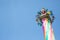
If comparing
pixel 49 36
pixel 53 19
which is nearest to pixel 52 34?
pixel 49 36

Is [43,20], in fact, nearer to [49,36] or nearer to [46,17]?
[46,17]

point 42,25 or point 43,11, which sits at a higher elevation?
point 43,11

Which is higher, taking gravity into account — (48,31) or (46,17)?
(46,17)

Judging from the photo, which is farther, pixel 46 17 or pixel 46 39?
pixel 46 17

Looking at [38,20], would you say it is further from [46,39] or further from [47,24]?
[46,39]

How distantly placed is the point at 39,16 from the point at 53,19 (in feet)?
4.12

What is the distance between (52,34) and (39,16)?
2.10 meters

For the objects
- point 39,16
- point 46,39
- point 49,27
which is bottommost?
→ point 46,39

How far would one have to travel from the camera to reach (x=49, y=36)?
16.2m

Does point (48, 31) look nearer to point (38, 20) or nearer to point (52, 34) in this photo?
point (52, 34)

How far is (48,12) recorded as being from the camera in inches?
683

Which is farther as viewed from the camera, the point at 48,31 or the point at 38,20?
the point at 38,20

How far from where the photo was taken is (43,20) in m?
17.4

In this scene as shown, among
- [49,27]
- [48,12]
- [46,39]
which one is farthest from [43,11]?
[46,39]
